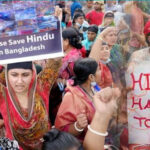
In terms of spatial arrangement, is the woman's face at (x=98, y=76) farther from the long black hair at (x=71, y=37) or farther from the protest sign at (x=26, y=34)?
the long black hair at (x=71, y=37)

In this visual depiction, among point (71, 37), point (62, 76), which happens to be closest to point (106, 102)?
point (62, 76)

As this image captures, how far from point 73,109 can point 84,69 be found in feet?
1.09

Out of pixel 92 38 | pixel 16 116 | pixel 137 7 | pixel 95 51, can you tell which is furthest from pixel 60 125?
pixel 92 38

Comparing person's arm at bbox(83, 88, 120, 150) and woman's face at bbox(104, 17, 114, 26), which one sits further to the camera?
woman's face at bbox(104, 17, 114, 26)

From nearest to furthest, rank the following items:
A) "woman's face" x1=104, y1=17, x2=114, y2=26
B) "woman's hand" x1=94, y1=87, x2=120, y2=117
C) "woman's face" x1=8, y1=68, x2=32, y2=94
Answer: "woman's hand" x1=94, y1=87, x2=120, y2=117, "woman's face" x1=8, y1=68, x2=32, y2=94, "woman's face" x1=104, y1=17, x2=114, y2=26

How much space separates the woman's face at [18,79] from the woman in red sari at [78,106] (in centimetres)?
27

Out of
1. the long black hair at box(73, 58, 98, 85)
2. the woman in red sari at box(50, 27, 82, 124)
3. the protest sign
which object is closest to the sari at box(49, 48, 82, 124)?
the woman in red sari at box(50, 27, 82, 124)

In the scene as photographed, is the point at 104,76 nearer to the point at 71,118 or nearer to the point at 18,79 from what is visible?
the point at 71,118

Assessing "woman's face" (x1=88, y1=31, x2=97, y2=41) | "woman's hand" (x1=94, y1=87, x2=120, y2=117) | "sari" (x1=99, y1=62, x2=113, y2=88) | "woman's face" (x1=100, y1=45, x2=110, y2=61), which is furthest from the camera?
"woman's face" (x1=88, y1=31, x2=97, y2=41)

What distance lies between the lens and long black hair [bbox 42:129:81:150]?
1859mm

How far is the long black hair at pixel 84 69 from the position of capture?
7.36ft

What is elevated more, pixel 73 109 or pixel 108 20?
pixel 108 20

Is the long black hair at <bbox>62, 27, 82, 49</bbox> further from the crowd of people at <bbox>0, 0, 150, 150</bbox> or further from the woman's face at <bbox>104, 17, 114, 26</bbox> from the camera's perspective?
the crowd of people at <bbox>0, 0, 150, 150</bbox>

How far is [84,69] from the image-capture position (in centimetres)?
226
